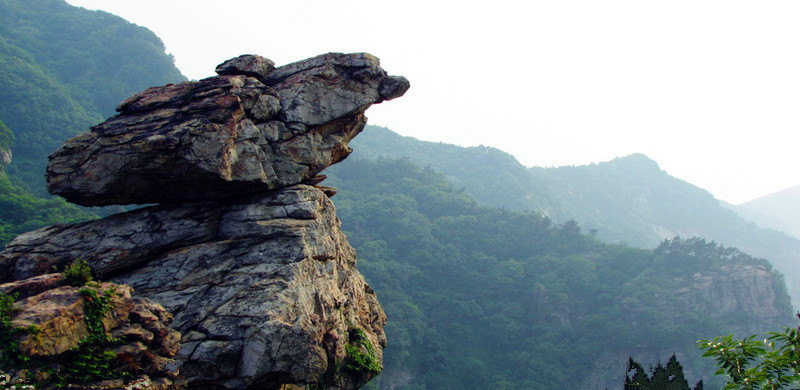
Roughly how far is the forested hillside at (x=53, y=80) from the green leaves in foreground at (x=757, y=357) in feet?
173

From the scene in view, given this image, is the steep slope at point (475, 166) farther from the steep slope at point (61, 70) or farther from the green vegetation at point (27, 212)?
the green vegetation at point (27, 212)

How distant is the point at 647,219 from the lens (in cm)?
17188

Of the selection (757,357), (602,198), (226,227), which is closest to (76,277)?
(226,227)

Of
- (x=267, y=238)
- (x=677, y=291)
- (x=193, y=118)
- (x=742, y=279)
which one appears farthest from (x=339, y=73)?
(x=742, y=279)

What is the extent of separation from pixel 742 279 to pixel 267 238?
77548mm

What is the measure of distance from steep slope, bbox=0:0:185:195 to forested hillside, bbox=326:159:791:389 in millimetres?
44180

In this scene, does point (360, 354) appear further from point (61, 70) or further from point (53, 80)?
point (61, 70)

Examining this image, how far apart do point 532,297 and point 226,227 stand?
70170 millimetres

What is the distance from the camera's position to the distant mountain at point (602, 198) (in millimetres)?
144375

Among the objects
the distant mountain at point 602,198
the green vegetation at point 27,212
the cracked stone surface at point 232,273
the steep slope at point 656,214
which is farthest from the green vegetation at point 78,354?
the steep slope at point 656,214

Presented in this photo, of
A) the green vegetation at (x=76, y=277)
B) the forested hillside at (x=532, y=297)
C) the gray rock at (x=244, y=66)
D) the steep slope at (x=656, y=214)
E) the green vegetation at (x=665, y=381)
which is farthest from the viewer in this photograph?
the steep slope at (x=656, y=214)

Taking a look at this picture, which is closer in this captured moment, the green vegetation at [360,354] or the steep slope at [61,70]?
the green vegetation at [360,354]

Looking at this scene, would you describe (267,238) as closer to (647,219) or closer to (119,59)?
(119,59)

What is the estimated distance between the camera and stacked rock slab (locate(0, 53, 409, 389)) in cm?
1167
